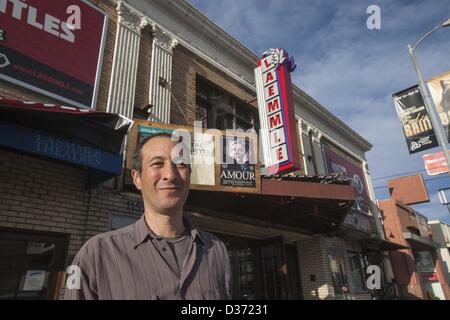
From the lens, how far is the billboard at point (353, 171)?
48.9 ft

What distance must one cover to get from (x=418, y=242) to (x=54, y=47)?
2291 cm

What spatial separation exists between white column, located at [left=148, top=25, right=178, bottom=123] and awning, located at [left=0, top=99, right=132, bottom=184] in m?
2.78

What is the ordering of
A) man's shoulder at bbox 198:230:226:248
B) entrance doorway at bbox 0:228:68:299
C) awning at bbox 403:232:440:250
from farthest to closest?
awning at bbox 403:232:440:250, entrance doorway at bbox 0:228:68:299, man's shoulder at bbox 198:230:226:248

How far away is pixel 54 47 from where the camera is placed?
614 cm

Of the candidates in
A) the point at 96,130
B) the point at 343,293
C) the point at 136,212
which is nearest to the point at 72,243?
the point at 136,212

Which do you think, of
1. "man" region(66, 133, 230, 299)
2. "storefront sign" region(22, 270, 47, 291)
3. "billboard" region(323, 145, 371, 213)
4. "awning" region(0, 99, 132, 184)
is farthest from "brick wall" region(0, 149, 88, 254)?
"billboard" region(323, 145, 371, 213)

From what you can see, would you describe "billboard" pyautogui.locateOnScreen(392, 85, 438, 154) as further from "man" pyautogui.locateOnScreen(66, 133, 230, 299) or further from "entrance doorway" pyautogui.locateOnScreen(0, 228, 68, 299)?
"man" pyautogui.locateOnScreen(66, 133, 230, 299)

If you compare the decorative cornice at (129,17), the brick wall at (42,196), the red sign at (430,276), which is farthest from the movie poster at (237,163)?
the red sign at (430,276)

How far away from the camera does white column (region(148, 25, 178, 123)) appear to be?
787cm

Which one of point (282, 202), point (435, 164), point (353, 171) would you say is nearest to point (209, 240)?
point (282, 202)

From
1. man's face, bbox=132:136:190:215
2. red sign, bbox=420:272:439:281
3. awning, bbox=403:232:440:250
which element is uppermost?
awning, bbox=403:232:440:250

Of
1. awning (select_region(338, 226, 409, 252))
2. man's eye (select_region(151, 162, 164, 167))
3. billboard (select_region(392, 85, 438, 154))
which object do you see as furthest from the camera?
awning (select_region(338, 226, 409, 252))

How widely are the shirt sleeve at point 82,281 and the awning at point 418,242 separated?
20981 millimetres
